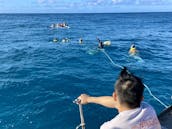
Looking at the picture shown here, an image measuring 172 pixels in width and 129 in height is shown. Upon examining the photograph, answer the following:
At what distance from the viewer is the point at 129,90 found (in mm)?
3393

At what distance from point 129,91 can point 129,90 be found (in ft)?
0.04

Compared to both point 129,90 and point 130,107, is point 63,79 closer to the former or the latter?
point 130,107

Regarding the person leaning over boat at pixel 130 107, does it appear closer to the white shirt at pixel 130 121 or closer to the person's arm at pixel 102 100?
the white shirt at pixel 130 121

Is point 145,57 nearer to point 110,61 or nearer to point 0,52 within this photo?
point 110,61

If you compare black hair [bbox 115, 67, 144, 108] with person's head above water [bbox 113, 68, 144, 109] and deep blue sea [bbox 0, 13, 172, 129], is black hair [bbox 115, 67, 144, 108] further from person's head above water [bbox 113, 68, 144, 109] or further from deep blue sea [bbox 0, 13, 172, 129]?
deep blue sea [bbox 0, 13, 172, 129]

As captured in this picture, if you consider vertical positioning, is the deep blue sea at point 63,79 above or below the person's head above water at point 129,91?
below

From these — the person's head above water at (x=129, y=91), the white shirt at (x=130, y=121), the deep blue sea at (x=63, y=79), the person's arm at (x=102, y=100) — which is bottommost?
the deep blue sea at (x=63, y=79)

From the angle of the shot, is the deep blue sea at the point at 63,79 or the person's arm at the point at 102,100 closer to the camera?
the person's arm at the point at 102,100

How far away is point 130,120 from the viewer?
3.52m

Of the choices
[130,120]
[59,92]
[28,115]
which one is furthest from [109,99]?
[59,92]

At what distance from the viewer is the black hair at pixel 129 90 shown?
11.1 ft

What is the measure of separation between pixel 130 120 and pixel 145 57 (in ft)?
79.1

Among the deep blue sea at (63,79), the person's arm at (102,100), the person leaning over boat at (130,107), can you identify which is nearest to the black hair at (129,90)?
the person leaning over boat at (130,107)

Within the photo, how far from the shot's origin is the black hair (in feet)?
11.1
